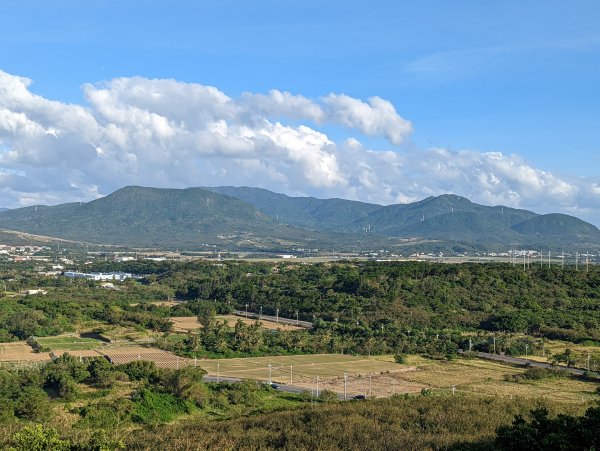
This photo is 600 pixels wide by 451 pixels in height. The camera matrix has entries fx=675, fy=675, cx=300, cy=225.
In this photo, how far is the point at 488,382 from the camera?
45375 mm

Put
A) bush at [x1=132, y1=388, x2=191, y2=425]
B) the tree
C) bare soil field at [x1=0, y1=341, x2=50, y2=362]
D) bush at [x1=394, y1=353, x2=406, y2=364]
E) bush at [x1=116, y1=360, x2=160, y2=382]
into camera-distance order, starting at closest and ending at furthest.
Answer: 1. bush at [x1=132, y1=388, x2=191, y2=425]
2. bush at [x1=116, y1=360, x2=160, y2=382]
3. bare soil field at [x1=0, y1=341, x2=50, y2=362]
4. bush at [x1=394, y1=353, x2=406, y2=364]
5. the tree

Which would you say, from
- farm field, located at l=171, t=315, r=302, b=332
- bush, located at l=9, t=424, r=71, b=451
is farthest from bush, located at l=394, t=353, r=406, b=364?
bush, located at l=9, t=424, r=71, b=451

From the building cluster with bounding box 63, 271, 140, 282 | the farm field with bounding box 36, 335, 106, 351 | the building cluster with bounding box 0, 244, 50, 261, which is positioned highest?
the building cluster with bounding box 0, 244, 50, 261

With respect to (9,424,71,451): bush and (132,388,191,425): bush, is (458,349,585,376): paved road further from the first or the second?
(9,424,71,451): bush

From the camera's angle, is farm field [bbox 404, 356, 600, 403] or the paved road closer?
farm field [bbox 404, 356, 600, 403]

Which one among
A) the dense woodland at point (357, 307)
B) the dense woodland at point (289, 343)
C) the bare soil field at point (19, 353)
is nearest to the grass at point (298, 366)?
the dense woodland at point (289, 343)

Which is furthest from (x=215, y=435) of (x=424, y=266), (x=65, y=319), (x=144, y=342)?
(x=424, y=266)

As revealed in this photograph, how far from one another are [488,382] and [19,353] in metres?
34.5

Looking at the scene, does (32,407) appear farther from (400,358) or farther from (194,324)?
(194,324)

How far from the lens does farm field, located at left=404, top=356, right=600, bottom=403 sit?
4112cm

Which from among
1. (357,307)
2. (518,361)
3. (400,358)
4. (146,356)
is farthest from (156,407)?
(357,307)

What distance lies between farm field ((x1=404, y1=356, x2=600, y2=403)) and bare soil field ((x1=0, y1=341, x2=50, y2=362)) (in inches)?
1048

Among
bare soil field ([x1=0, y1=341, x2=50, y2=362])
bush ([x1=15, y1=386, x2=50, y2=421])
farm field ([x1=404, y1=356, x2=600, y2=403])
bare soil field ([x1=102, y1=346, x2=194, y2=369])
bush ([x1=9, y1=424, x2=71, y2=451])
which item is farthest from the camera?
bare soil field ([x1=0, y1=341, x2=50, y2=362])

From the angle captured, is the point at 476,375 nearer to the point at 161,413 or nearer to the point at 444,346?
the point at 444,346
